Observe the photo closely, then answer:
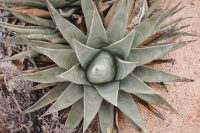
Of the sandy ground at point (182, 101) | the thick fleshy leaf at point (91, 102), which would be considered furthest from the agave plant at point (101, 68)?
the sandy ground at point (182, 101)

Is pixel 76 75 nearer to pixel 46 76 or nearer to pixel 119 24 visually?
pixel 46 76

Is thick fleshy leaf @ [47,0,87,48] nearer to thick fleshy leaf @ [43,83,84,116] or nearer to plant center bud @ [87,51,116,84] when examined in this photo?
plant center bud @ [87,51,116,84]

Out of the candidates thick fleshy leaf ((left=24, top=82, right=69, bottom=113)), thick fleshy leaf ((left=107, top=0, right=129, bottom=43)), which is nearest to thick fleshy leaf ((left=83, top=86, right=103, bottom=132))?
thick fleshy leaf ((left=24, top=82, right=69, bottom=113))

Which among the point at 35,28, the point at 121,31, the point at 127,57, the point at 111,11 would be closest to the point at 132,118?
the point at 127,57

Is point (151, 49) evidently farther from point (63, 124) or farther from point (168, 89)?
point (63, 124)

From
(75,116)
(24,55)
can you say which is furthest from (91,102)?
(24,55)

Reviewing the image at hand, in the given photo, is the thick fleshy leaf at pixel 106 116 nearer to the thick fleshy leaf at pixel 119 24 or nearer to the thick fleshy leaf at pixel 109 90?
the thick fleshy leaf at pixel 109 90

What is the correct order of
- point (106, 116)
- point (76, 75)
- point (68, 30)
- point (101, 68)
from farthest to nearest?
1. point (106, 116)
2. point (68, 30)
3. point (76, 75)
4. point (101, 68)


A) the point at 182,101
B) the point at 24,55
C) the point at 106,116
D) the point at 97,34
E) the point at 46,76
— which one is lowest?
the point at 182,101
